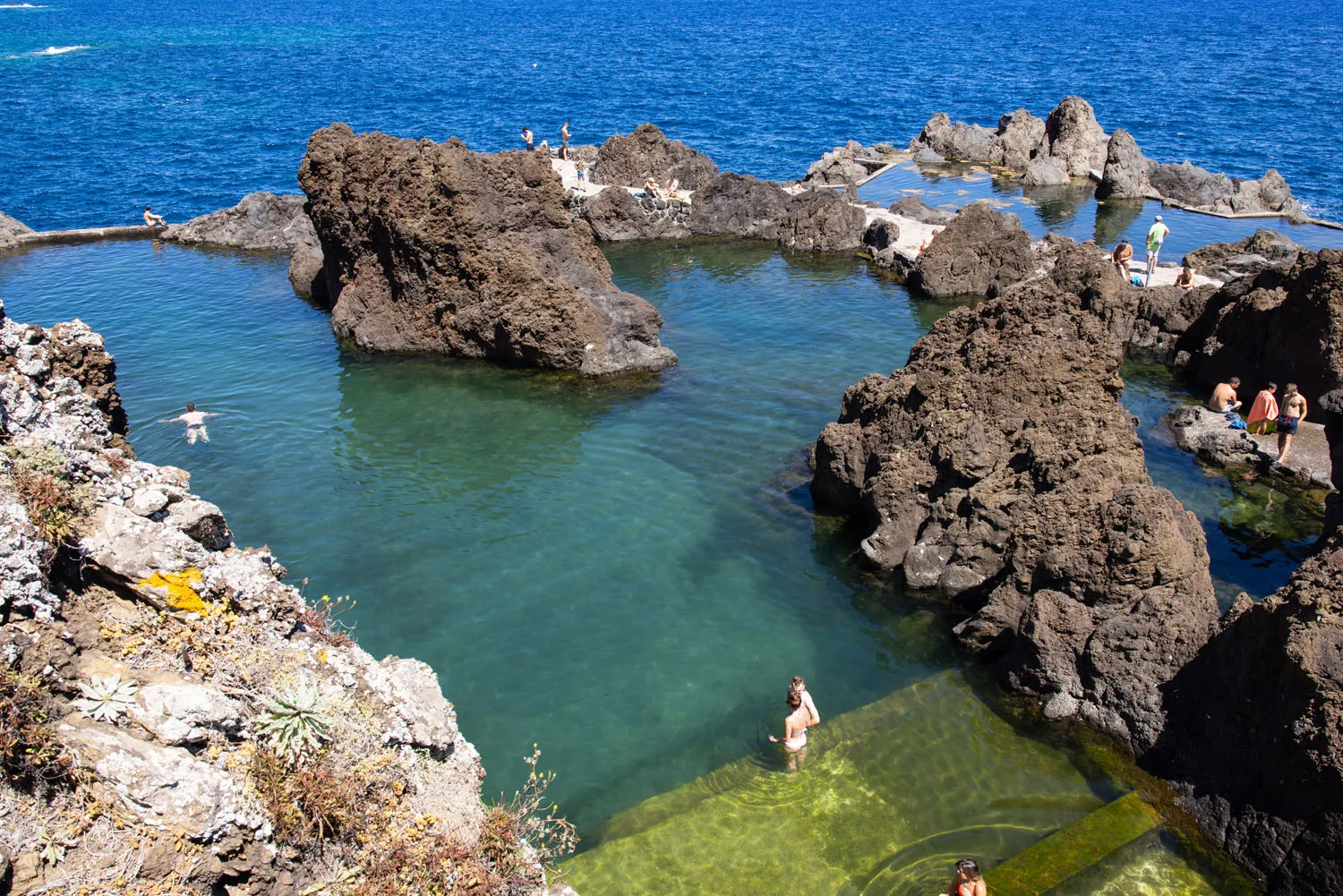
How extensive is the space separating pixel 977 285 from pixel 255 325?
87.7 feet

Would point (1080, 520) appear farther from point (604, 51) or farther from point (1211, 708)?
point (604, 51)

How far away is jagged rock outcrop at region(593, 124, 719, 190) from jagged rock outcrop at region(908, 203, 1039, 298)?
1646 centimetres

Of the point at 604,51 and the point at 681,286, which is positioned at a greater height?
the point at 604,51

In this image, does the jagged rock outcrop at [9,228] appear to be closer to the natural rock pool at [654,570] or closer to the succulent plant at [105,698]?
the natural rock pool at [654,570]

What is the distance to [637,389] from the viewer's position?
26.8m

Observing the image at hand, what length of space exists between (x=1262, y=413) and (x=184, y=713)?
2480cm

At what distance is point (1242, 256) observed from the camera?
3341 cm

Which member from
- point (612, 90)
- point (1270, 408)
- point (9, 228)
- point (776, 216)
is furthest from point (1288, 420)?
point (612, 90)

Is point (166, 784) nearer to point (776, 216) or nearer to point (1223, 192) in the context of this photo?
point (776, 216)

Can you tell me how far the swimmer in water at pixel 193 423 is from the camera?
77.4ft

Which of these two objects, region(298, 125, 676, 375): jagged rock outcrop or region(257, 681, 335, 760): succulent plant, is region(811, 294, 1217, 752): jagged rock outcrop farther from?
region(257, 681, 335, 760): succulent plant

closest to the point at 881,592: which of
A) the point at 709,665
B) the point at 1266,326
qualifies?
the point at 709,665

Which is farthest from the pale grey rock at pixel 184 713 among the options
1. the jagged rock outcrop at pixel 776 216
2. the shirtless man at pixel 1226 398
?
the jagged rock outcrop at pixel 776 216

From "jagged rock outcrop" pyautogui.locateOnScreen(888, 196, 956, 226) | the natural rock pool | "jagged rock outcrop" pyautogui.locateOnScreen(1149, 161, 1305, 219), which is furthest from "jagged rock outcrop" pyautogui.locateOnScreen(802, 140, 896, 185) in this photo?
the natural rock pool
